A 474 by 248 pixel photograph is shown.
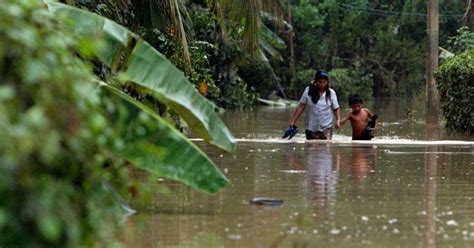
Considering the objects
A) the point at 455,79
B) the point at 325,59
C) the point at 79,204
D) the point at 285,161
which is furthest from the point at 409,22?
the point at 79,204

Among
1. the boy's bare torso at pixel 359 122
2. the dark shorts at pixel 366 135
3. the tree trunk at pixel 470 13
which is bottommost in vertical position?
the dark shorts at pixel 366 135

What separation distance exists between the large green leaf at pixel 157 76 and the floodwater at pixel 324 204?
2.29ft

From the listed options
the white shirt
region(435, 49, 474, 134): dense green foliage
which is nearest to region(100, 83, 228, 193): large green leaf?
the white shirt

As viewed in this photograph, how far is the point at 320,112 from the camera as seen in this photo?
1736 centimetres

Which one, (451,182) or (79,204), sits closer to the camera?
(79,204)

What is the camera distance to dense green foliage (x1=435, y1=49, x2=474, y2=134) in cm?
2206

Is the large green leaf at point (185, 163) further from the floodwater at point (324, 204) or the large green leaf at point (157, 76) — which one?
the large green leaf at point (157, 76)

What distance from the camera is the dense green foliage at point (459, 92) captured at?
72.4ft

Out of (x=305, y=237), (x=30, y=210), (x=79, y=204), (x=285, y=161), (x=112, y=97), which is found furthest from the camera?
(x=285, y=161)

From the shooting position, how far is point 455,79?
2298 cm

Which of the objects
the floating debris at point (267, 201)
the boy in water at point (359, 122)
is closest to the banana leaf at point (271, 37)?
the boy in water at point (359, 122)

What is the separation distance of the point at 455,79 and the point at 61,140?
1940 centimetres

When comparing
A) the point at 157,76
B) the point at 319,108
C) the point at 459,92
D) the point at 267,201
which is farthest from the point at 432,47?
the point at 157,76

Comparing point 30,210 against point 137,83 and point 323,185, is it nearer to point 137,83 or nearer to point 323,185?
point 137,83
